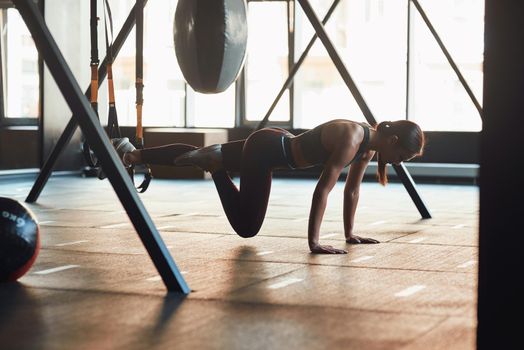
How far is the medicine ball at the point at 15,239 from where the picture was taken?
374cm

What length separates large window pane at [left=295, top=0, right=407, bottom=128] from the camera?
1241 centimetres

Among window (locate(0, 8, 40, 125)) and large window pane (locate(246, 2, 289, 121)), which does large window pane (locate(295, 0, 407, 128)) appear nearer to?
large window pane (locate(246, 2, 289, 121))

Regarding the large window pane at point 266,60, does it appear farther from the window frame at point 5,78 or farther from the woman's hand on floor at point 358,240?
the woman's hand on floor at point 358,240

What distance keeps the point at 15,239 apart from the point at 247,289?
3.42 ft

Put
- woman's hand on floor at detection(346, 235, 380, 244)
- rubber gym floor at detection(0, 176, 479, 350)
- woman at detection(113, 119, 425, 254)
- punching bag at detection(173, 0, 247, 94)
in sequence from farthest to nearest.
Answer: punching bag at detection(173, 0, 247, 94)
woman's hand on floor at detection(346, 235, 380, 244)
woman at detection(113, 119, 425, 254)
rubber gym floor at detection(0, 176, 479, 350)

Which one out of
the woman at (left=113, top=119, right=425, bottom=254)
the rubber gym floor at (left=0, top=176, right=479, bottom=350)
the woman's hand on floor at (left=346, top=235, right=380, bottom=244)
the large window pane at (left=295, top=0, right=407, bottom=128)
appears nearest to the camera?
the rubber gym floor at (left=0, top=176, right=479, bottom=350)

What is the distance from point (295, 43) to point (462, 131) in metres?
2.72

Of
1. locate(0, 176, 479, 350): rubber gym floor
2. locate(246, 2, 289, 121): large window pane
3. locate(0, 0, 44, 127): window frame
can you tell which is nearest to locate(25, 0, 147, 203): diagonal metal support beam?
locate(0, 176, 479, 350): rubber gym floor

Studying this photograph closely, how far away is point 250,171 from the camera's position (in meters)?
5.29

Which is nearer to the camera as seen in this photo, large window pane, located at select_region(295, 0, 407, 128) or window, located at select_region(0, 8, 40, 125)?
window, located at select_region(0, 8, 40, 125)

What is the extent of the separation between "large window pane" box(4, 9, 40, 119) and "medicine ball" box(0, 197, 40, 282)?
8.16 meters

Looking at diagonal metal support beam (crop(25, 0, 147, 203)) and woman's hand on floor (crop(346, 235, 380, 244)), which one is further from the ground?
diagonal metal support beam (crop(25, 0, 147, 203))

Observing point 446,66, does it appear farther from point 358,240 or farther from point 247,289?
point 247,289

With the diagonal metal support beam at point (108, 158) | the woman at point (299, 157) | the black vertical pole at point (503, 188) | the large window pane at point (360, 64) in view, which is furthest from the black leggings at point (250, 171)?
the large window pane at point (360, 64)
